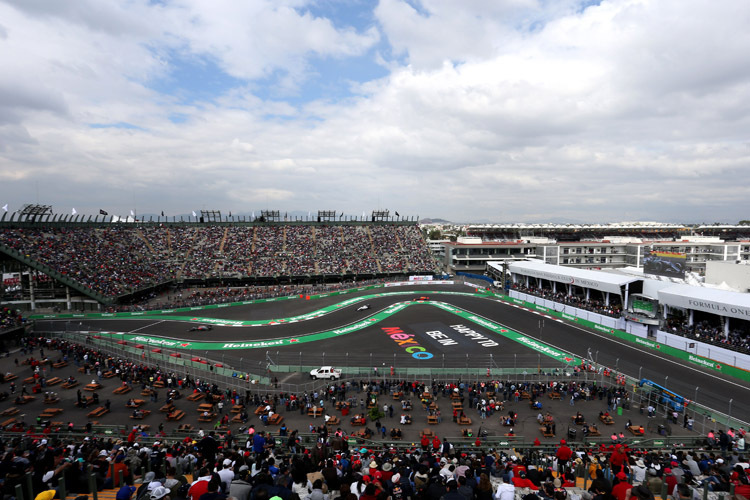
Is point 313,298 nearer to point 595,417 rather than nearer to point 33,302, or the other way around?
point 33,302

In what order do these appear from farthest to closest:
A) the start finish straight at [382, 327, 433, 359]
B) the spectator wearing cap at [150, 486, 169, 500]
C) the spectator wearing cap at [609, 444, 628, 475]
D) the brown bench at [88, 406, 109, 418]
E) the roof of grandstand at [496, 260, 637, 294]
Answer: the roof of grandstand at [496, 260, 637, 294]
the start finish straight at [382, 327, 433, 359]
the brown bench at [88, 406, 109, 418]
the spectator wearing cap at [609, 444, 628, 475]
the spectator wearing cap at [150, 486, 169, 500]

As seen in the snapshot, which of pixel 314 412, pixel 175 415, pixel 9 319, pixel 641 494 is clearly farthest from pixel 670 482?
pixel 9 319

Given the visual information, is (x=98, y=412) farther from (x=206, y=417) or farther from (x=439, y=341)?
(x=439, y=341)

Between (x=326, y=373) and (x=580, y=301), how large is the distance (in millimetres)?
31707

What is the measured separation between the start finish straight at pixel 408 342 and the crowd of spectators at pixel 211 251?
2861cm

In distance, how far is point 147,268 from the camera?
178ft

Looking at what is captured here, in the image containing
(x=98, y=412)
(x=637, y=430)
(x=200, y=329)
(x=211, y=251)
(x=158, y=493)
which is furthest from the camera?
(x=211, y=251)

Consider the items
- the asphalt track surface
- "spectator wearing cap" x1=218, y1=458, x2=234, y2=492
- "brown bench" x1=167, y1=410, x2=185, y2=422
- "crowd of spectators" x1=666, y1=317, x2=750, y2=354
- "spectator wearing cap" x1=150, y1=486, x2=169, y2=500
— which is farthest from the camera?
"crowd of spectators" x1=666, y1=317, x2=750, y2=354

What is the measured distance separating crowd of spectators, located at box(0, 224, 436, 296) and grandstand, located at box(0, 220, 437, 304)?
13 centimetres

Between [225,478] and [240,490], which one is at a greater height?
[240,490]

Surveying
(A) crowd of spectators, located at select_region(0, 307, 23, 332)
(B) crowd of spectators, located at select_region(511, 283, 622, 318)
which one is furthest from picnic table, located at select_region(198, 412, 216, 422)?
(B) crowd of spectators, located at select_region(511, 283, 622, 318)

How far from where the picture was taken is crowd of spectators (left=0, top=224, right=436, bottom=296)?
154 ft

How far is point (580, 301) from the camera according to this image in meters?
41.0

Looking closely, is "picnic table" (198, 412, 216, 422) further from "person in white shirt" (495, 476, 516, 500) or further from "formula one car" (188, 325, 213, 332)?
"formula one car" (188, 325, 213, 332)
